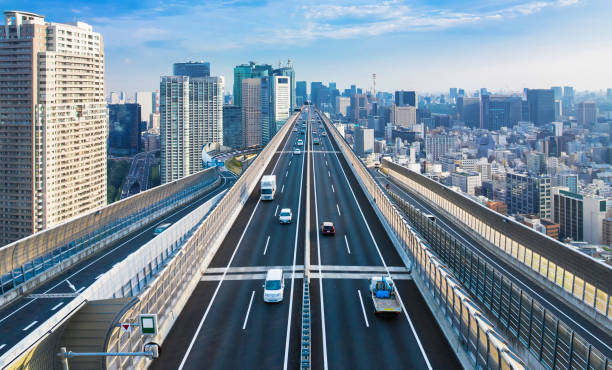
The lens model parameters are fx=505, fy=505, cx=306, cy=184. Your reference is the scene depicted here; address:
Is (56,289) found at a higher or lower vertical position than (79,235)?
lower

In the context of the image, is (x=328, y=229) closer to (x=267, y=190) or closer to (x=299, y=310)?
(x=267, y=190)

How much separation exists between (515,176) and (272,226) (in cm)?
15855

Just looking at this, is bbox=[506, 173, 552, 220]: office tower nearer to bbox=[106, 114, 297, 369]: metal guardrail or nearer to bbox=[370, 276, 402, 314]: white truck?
bbox=[106, 114, 297, 369]: metal guardrail

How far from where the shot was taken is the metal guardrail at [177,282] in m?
14.0

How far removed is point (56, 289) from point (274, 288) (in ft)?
54.1

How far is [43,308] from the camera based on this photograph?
2675 centimetres

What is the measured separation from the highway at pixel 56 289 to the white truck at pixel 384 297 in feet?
52.3

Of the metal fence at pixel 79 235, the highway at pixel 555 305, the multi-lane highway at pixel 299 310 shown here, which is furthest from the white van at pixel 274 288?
the metal fence at pixel 79 235

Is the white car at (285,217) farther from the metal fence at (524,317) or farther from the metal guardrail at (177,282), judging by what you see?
the metal fence at (524,317)

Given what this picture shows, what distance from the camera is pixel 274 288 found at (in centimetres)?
2030

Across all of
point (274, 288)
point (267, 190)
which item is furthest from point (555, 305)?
point (267, 190)

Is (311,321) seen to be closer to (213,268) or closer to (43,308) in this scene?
(213,268)

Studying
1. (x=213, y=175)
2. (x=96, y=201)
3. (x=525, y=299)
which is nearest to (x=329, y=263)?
(x=525, y=299)

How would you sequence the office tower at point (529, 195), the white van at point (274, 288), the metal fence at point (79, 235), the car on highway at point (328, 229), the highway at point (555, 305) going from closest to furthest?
the white van at point (274, 288) → the highway at point (555, 305) → the metal fence at point (79, 235) → the car on highway at point (328, 229) → the office tower at point (529, 195)
